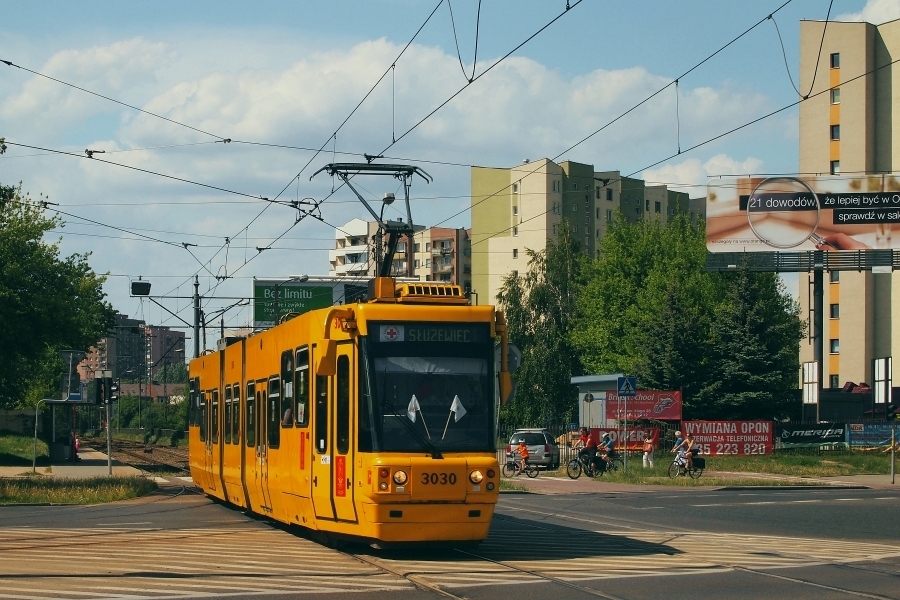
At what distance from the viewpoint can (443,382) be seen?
13.9 metres

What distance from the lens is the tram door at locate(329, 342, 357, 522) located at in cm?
1387

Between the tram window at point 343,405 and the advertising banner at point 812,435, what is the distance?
3636 cm

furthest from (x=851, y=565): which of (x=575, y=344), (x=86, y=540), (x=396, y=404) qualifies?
(x=575, y=344)

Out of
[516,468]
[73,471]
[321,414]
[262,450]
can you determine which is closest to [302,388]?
[321,414]

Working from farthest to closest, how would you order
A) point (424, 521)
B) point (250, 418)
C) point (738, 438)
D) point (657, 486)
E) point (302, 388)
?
1. point (738, 438)
2. point (657, 486)
3. point (250, 418)
4. point (302, 388)
5. point (424, 521)

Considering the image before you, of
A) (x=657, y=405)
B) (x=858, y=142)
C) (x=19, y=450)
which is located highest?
(x=858, y=142)

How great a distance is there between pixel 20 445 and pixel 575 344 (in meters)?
31.7

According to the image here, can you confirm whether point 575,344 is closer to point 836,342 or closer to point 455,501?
point 836,342

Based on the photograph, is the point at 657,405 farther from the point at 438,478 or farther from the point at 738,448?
the point at 438,478

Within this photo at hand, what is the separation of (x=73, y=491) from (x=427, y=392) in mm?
17816

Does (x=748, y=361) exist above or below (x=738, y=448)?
above

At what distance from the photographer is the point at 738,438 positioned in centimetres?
4631

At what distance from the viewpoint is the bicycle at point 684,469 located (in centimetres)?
3828

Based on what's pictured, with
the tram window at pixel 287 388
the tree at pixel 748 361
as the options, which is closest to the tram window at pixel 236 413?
the tram window at pixel 287 388
